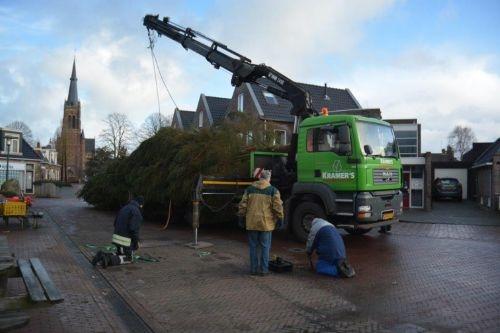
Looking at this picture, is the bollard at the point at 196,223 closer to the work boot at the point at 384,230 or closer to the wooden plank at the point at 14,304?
the work boot at the point at 384,230

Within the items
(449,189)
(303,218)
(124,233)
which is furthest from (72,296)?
(449,189)

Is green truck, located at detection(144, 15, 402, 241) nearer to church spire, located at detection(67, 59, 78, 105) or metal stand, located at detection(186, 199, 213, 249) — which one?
metal stand, located at detection(186, 199, 213, 249)

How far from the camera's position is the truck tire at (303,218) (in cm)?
1088

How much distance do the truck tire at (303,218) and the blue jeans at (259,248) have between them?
3.28 m

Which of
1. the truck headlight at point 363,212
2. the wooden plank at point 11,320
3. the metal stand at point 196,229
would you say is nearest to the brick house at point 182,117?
the metal stand at point 196,229

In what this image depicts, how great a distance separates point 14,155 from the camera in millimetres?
41938

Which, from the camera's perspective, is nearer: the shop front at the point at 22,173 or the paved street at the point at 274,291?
the paved street at the point at 274,291

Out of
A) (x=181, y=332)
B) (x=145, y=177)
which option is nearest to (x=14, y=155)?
(x=145, y=177)

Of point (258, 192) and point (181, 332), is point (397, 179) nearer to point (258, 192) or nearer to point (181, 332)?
point (258, 192)

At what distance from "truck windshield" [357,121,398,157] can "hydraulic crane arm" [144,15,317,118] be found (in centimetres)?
240

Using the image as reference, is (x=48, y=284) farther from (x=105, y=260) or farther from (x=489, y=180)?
(x=489, y=180)

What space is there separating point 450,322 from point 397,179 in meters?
6.15

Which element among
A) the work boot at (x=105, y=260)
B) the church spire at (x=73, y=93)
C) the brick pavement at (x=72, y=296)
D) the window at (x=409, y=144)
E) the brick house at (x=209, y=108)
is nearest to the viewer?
the brick pavement at (x=72, y=296)

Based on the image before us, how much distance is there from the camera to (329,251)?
7.73 m
